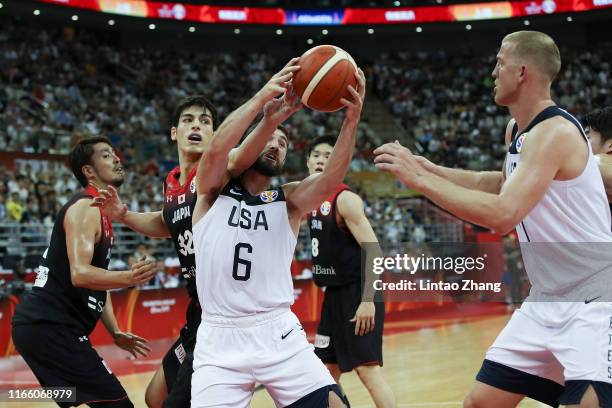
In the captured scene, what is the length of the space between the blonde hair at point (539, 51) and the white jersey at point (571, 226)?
222mm

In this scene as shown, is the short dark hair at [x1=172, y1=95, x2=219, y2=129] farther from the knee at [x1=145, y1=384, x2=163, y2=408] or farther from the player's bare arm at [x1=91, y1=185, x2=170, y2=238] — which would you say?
the knee at [x1=145, y1=384, x2=163, y2=408]

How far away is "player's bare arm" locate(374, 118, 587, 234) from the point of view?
3.29m

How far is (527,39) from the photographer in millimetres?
3725

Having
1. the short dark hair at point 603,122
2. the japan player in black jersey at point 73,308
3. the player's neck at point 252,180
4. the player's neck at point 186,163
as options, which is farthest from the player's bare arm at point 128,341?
the short dark hair at point 603,122

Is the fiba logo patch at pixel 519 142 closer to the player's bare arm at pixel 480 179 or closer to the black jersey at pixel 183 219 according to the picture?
Answer: the player's bare arm at pixel 480 179

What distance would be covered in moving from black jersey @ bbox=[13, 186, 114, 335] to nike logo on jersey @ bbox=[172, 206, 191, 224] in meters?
0.68

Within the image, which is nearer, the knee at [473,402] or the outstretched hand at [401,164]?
the outstretched hand at [401,164]

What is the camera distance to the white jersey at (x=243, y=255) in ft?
12.8

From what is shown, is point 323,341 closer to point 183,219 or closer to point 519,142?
point 183,219

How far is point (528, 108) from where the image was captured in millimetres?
3789

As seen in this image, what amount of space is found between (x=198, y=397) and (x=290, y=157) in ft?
64.3

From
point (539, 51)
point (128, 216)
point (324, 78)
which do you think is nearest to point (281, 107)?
point (324, 78)

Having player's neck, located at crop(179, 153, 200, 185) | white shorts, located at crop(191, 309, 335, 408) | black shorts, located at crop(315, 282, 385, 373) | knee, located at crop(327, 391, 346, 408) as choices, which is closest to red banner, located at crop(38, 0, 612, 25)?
black shorts, located at crop(315, 282, 385, 373)

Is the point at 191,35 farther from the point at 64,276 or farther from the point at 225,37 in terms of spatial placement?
the point at 64,276
